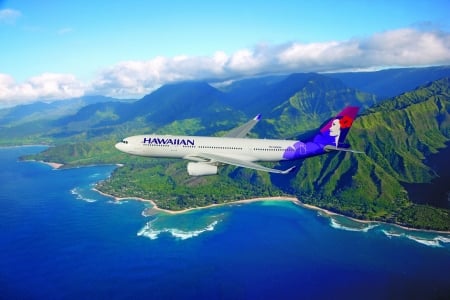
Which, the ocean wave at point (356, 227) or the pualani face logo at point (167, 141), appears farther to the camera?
the ocean wave at point (356, 227)

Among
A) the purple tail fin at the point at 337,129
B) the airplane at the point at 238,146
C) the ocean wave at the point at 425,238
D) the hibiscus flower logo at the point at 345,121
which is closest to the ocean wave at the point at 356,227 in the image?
the ocean wave at the point at 425,238

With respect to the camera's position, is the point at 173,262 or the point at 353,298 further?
the point at 173,262

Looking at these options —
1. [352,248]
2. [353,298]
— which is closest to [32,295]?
[353,298]

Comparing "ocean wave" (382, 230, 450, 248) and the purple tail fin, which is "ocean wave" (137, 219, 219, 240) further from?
the purple tail fin

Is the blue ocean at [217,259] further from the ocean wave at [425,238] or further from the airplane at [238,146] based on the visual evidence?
the airplane at [238,146]

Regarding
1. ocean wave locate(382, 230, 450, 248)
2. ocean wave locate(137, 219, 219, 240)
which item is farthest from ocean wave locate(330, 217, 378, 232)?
ocean wave locate(137, 219, 219, 240)

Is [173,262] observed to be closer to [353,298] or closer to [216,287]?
[216,287]
